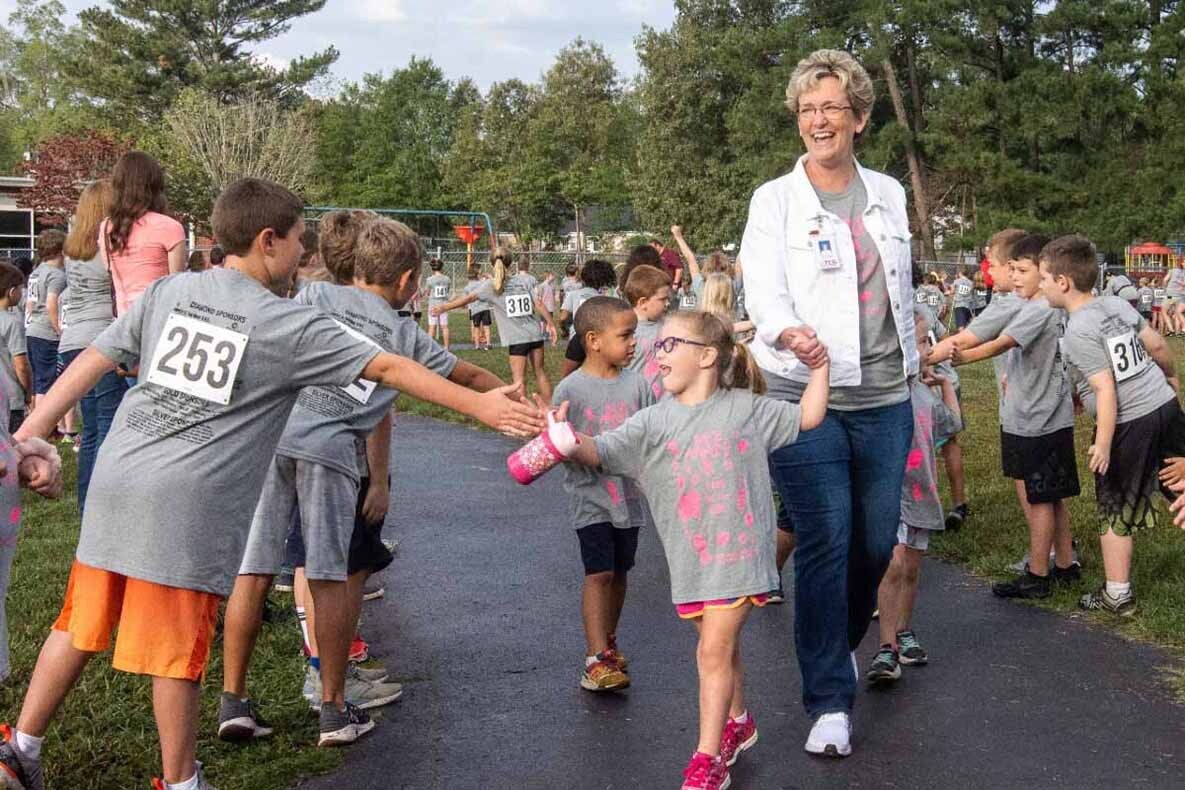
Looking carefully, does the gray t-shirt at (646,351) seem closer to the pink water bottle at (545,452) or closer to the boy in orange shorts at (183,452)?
the pink water bottle at (545,452)

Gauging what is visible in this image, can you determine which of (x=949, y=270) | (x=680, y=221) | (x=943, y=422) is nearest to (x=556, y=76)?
(x=680, y=221)

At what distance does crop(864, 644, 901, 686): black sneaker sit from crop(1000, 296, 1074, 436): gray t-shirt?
1947 mm

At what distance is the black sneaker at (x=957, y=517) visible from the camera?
811cm

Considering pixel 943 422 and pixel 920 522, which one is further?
pixel 943 422

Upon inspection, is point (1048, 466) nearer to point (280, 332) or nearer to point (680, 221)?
point (280, 332)

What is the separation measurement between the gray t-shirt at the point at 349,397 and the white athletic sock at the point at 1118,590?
3.68 metres

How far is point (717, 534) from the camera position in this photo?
4.00 meters

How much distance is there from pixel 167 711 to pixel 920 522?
328 cm

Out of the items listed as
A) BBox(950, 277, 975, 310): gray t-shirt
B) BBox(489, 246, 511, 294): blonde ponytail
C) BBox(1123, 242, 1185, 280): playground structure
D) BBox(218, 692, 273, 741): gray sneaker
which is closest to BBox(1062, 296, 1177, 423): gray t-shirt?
BBox(218, 692, 273, 741): gray sneaker

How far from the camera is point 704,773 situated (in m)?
3.92

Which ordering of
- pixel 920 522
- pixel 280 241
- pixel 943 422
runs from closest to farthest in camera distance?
pixel 280 241
pixel 920 522
pixel 943 422

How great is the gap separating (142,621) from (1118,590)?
15.4ft

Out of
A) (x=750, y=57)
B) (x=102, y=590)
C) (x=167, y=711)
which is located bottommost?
(x=167, y=711)

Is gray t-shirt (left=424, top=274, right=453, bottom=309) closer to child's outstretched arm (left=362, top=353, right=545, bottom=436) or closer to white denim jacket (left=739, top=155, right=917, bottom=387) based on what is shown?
white denim jacket (left=739, top=155, right=917, bottom=387)
